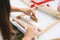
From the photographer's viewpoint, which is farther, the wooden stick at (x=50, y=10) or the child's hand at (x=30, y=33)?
the wooden stick at (x=50, y=10)

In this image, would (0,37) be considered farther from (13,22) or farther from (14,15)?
(14,15)

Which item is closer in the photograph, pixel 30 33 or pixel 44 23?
pixel 30 33

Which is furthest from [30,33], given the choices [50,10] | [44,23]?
[50,10]

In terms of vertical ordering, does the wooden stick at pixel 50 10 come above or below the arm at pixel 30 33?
above

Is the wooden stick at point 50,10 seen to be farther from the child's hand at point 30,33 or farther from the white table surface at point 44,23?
the child's hand at point 30,33

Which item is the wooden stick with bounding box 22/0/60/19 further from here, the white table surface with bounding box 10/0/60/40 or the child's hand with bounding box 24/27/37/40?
the child's hand with bounding box 24/27/37/40

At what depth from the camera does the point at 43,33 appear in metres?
1.07

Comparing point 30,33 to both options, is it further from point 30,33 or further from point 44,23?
point 44,23

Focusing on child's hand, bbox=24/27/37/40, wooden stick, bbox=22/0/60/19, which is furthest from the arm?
wooden stick, bbox=22/0/60/19

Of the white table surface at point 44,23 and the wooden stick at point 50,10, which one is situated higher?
the wooden stick at point 50,10

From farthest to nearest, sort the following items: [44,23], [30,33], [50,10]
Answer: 1. [50,10]
2. [44,23]
3. [30,33]

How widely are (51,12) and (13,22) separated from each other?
0.31 m

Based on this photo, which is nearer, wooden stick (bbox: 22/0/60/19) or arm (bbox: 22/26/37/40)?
arm (bbox: 22/26/37/40)

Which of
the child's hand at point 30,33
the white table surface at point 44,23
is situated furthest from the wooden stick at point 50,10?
the child's hand at point 30,33
